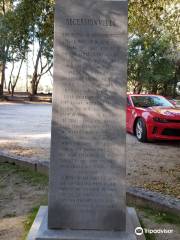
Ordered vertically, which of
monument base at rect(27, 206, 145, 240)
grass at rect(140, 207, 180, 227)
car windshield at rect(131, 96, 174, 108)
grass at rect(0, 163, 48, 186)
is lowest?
grass at rect(140, 207, 180, 227)

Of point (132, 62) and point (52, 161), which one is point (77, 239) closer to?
point (52, 161)

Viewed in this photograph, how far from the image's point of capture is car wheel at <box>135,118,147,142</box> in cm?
1115

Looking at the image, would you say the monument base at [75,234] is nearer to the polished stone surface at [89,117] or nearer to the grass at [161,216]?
the polished stone surface at [89,117]

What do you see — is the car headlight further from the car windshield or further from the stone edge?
the stone edge

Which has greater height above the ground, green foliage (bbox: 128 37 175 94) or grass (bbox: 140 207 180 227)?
green foliage (bbox: 128 37 175 94)

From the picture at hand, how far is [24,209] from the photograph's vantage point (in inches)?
199

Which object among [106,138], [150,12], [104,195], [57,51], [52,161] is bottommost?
[104,195]

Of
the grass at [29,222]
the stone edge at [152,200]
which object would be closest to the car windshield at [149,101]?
the stone edge at [152,200]

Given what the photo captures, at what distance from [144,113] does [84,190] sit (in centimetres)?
769

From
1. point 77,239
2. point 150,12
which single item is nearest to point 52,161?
point 77,239

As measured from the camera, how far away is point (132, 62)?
43.5 metres

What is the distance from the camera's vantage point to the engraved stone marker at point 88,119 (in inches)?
149

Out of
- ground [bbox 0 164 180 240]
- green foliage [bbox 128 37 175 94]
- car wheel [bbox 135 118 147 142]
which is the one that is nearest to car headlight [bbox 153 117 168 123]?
car wheel [bbox 135 118 147 142]

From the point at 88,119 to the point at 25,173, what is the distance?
3275 millimetres
